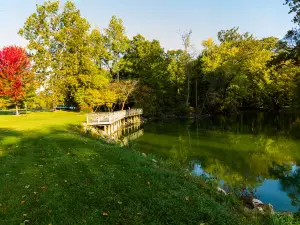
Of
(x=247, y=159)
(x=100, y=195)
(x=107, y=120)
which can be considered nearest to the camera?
(x=100, y=195)

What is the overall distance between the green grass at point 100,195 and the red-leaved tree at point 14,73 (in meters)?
24.9

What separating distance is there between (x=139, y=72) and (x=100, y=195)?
4932 centimetres

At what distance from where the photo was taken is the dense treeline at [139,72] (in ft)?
145

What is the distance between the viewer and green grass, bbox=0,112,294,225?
6281mm

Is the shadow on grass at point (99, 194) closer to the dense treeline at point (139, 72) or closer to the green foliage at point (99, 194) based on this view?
the green foliage at point (99, 194)

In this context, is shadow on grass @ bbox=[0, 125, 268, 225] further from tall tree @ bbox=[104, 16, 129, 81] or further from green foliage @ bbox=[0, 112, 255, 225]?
tall tree @ bbox=[104, 16, 129, 81]

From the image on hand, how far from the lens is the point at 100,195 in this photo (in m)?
7.36

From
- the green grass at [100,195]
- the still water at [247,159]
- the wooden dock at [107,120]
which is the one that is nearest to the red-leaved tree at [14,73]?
the wooden dock at [107,120]

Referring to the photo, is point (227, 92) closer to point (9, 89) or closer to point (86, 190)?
point (9, 89)

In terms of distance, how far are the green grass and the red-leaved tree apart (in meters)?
24.9

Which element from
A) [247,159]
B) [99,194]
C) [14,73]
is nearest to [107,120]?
[14,73]

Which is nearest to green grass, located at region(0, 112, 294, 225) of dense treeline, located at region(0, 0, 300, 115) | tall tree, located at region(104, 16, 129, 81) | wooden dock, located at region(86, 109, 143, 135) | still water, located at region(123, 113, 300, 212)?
still water, located at region(123, 113, 300, 212)

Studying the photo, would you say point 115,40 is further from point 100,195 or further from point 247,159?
point 100,195

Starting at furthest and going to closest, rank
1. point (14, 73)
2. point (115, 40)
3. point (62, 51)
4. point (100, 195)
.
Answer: point (115, 40)
point (62, 51)
point (14, 73)
point (100, 195)
